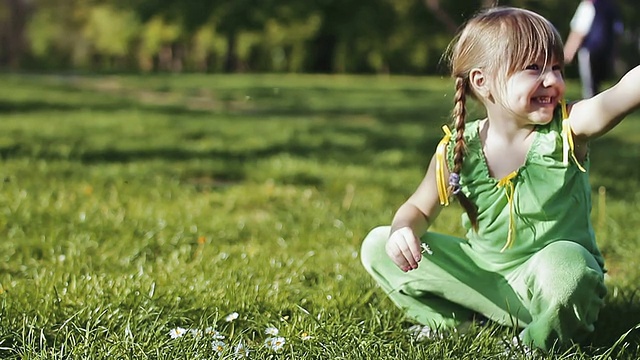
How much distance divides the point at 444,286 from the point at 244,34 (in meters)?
32.8

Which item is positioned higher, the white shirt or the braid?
the braid

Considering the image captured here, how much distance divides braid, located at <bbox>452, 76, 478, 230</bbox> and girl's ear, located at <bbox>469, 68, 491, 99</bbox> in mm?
26

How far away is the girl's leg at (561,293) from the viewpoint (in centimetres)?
219

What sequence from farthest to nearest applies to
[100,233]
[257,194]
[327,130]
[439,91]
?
[439,91]
[327,130]
[257,194]
[100,233]

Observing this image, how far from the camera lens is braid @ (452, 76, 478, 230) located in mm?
2352

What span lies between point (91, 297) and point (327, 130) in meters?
6.21

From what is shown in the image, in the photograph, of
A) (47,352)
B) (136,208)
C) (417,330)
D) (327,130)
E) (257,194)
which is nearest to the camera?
(47,352)

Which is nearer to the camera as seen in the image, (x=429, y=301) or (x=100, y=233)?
(x=429, y=301)

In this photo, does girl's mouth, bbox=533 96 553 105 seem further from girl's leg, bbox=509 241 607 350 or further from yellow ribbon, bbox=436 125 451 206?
girl's leg, bbox=509 241 607 350

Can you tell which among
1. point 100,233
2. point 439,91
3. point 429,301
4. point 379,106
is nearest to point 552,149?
Result: point 429,301

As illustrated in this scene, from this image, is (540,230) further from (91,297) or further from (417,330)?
(91,297)

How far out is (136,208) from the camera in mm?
4230

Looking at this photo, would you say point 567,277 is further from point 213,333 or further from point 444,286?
point 213,333

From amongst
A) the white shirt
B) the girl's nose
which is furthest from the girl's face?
the white shirt
